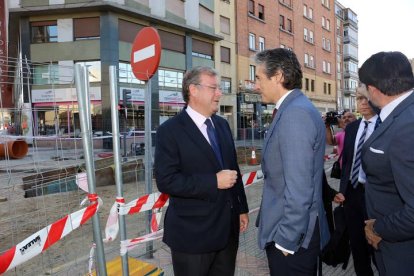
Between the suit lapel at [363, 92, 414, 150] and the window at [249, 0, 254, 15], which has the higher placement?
the window at [249, 0, 254, 15]

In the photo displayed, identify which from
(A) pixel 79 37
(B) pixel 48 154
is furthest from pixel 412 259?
(A) pixel 79 37

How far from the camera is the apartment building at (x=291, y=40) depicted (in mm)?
31203

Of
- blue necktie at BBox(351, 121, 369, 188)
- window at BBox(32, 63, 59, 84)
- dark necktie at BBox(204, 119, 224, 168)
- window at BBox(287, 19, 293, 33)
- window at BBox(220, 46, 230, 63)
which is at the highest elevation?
window at BBox(287, 19, 293, 33)

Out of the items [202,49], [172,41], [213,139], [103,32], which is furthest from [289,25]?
[213,139]

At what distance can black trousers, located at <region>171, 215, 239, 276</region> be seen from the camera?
7.87ft

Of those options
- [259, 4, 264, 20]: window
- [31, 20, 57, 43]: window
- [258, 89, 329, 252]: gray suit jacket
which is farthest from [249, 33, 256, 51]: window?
[258, 89, 329, 252]: gray suit jacket

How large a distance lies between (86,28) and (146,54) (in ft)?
65.8

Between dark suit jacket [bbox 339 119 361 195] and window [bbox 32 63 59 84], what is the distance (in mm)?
2740

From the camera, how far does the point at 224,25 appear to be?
29797mm

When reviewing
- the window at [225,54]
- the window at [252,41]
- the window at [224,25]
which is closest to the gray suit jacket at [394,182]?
the window at [225,54]

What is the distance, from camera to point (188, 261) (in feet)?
7.86

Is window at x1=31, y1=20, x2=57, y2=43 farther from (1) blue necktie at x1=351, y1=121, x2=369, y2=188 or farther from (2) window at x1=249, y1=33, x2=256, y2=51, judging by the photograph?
(1) blue necktie at x1=351, y1=121, x2=369, y2=188

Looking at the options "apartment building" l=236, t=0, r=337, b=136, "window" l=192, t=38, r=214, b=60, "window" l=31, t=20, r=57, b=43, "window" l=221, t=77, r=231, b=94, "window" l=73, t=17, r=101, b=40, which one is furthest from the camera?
"apartment building" l=236, t=0, r=337, b=136

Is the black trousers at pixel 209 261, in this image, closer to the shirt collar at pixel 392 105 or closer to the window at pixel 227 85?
the shirt collar at pixel 392 105
